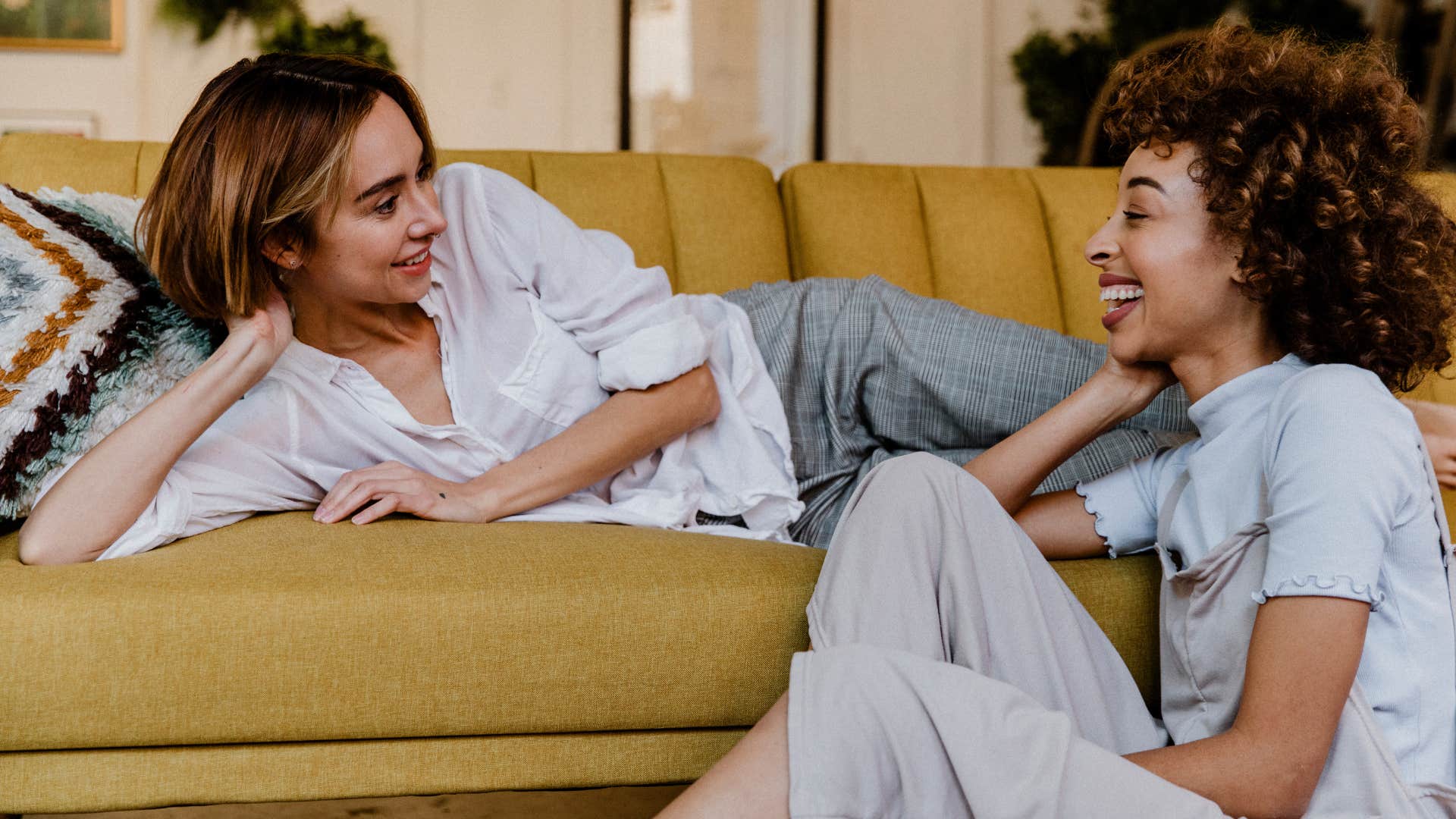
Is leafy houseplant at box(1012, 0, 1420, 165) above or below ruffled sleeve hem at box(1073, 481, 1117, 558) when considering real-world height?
above

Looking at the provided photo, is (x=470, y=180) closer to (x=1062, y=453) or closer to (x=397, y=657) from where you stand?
(x=397, y=657)

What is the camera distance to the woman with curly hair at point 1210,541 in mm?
886

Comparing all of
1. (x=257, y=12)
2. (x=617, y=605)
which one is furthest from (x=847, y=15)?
(x=617, y=605)

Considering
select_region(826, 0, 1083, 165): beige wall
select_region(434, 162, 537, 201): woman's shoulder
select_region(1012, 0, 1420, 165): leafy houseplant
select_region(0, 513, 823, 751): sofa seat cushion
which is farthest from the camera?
select_region(826, 0, 1083, 165): beige wall

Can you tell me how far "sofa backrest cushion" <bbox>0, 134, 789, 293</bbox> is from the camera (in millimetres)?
2096

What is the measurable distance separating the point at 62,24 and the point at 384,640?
3683 mm

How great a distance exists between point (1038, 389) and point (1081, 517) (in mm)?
335

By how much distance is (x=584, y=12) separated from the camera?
13.8 ft

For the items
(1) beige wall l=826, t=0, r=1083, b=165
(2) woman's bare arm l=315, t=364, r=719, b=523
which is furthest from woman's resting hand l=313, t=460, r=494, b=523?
(1) beige wall l=826, t=0, r=1083, b=165

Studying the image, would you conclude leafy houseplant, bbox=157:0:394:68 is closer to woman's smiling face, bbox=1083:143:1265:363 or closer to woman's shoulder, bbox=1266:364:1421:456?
woman's smiling face, bbox=1083:143:1265:363

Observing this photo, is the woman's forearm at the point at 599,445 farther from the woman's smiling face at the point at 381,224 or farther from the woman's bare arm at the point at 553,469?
the woman's smiling face at the point at 381,224

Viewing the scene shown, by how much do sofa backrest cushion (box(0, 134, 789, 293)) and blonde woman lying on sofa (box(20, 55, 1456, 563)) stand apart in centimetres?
22

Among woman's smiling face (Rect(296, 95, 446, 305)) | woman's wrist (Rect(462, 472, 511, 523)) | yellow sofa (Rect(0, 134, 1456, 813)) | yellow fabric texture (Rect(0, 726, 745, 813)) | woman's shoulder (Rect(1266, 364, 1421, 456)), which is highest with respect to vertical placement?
woman's smiling face (Rect(296, 95, 446, 305))

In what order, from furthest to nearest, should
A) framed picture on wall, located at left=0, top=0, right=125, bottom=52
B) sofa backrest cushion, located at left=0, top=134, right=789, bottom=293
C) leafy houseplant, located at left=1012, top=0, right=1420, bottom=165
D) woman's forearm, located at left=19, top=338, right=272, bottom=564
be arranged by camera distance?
leafy houseplant, located at left=1012, top=0, right=1420, bottom=165 < framed picture on wall, located at left=0, top=0, right=125, bottom=52 < sofa backrest cushion, located at left=0, top=134, right=789, bottom=293 < woman's forearm, located at left=19, top=338, right=272, bottom=564
